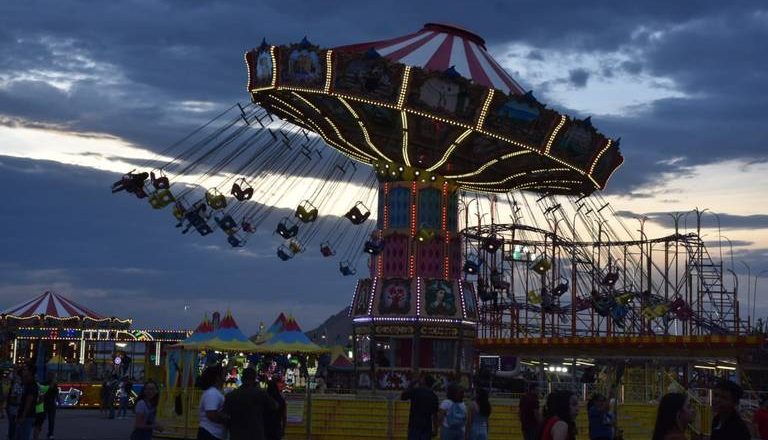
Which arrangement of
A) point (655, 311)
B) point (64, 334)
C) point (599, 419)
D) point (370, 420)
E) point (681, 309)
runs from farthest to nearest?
1. point (64, 334)
2. point (681, 309)
3. point (655, 311)
4. point (370, 420)
5. point (599, 419)

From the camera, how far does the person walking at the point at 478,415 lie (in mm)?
15391

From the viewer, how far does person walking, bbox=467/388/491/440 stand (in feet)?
50.5

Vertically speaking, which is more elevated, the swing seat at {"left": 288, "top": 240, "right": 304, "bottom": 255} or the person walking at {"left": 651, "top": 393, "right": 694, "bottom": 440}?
the swing seat at {"left": 288, "top": 240, "right": 304, "bottom": 255}

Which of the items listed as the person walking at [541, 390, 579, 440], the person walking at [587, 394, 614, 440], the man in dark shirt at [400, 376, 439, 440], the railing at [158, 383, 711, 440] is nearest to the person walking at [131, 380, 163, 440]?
the man in dark shirt at [400, 376, 439, 440]

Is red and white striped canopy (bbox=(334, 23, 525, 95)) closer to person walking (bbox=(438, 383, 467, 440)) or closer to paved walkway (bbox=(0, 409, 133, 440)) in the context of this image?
paved walkway (bbox=(0, 409, 133, 440))

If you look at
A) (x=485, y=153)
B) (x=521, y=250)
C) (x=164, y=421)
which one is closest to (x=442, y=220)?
(x=485, y=153)

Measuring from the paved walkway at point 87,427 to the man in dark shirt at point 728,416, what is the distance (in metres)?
19.2

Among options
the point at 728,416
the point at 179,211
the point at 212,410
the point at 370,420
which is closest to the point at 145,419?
the point at 212,410

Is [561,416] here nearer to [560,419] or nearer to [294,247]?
[560,419]

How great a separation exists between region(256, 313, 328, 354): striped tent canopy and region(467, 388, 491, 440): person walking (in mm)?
16175

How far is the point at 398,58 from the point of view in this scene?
35.6 metres

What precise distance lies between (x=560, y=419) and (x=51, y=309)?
48.7 metres

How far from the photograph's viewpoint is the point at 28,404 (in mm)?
17453

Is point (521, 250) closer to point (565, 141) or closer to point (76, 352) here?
point (76, 352)
